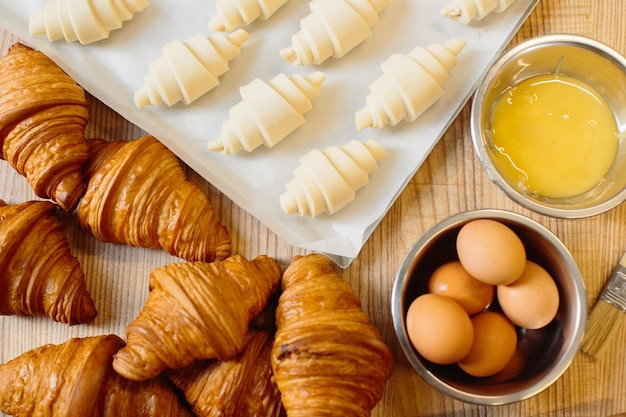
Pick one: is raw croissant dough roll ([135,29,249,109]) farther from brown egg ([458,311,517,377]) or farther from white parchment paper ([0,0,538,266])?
brown egg ([458,311,517,377])

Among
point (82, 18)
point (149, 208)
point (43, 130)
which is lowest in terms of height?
point (149, 208)

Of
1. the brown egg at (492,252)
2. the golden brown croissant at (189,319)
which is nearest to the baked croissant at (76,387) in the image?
the golden brown croissant at (189,319)

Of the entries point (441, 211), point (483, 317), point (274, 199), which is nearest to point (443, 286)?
point (483, 317)

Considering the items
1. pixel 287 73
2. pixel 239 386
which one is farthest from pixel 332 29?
pixel 239 386

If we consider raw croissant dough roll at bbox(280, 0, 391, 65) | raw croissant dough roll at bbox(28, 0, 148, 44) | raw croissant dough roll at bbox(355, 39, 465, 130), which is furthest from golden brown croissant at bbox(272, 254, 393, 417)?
raw croissant dough roll at bbox(28, 0, 148, 44)

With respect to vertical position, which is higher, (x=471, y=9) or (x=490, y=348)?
(x=471, y=9)

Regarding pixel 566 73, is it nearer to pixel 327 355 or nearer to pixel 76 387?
pixel 327 355

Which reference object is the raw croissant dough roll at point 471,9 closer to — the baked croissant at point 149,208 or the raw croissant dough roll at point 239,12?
the raw croissant dough roll at point 239,12
